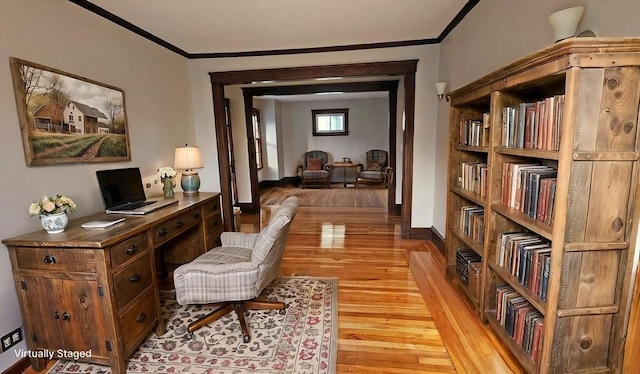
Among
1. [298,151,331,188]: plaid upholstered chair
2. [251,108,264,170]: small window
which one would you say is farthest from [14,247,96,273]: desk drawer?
[298,151,331,188]: plaid upholstered chair

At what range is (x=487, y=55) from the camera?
246 cm

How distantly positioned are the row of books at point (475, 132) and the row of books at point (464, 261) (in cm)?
90

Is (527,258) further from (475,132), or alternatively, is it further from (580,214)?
(475,132)

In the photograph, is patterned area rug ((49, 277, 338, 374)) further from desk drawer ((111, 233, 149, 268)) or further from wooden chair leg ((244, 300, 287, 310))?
desk drawer ((111, 233, 149, 268))

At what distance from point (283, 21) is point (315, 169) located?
19.9 ft

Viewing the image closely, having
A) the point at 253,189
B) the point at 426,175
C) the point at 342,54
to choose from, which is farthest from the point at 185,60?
the point at 426,175

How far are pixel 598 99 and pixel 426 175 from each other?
2.69 m

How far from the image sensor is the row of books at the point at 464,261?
2.40m

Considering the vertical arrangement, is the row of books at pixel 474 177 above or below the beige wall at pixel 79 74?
below

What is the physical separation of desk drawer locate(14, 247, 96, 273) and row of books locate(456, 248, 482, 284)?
8.28 feet

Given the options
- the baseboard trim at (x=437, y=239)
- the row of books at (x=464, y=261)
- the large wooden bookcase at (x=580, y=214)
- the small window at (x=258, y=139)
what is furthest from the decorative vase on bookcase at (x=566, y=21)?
the small window at (x=258, y=139)

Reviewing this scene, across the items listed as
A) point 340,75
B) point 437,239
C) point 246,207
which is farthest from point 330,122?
point 437,239

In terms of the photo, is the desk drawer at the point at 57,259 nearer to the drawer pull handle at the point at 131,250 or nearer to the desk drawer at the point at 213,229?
the drawer pull handle at the point at 131,250

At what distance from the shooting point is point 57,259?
65.0 inches
